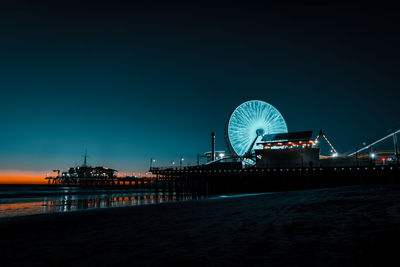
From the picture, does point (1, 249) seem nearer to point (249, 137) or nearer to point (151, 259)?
point (151, 259)

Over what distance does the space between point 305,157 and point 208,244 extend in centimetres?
5154

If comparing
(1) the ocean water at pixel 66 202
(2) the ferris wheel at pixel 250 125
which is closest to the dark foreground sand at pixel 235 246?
(1) the ocean water at pixel 66 202

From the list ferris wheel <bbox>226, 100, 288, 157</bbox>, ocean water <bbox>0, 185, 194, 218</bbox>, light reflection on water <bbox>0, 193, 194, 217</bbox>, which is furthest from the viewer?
ferris wheel <bbox>226, 100, 288, 157</bbox>

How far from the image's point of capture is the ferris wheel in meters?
66.9

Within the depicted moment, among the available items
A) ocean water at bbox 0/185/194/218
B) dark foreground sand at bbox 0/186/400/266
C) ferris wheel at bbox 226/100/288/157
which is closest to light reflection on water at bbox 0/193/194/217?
ocean water at bbox 0/185/194/218

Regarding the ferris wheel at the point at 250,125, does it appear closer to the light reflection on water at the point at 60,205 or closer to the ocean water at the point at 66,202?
the ocean water at the point at 66,202

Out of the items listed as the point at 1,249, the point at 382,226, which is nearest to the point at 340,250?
the point at 382,226

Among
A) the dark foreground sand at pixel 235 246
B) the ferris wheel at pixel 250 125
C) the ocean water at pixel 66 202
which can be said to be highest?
the ferris wheel at pixel 250 125

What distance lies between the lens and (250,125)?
222ft

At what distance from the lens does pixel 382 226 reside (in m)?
5.41

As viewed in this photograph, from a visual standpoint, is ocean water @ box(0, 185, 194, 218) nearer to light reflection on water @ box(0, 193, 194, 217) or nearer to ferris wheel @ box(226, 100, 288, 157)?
light reflection on water @ box(0, 193, 194, 217)

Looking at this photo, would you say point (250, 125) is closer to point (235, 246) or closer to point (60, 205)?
point (60, 205)

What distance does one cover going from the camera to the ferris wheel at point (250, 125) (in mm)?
66938

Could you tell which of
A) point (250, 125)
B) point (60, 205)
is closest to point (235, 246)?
point (60, 205)
